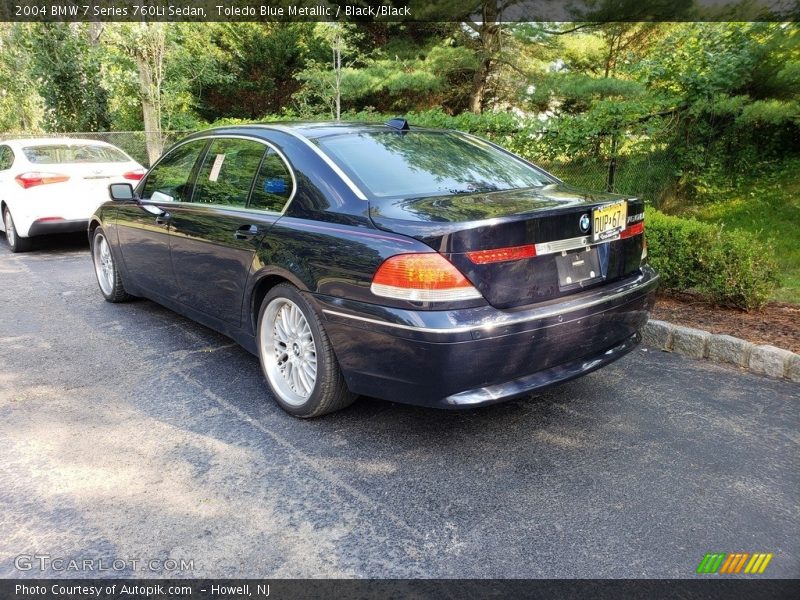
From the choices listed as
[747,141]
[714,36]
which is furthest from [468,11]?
[747,141]

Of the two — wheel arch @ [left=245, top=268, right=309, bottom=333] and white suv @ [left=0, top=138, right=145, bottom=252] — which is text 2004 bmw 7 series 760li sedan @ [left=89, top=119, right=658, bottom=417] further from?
white suv @ [left=0, top=138, right=145, bottom=252]

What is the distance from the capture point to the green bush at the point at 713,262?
4.66 m

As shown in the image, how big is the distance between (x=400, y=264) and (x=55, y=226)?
708 centimetres

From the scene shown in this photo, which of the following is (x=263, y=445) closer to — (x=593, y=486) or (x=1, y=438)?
(x=1, y=438)

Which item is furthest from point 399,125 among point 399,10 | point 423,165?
point 399,10

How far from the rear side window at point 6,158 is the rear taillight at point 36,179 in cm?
67

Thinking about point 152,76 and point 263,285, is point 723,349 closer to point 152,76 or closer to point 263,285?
point 263,285

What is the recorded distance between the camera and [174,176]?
180 inches

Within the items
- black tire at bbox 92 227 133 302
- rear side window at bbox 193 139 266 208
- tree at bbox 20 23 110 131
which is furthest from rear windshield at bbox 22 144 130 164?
tree at bbox 20 23 110 131

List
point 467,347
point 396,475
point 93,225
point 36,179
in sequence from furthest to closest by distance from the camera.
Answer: point 36,179 < point 93,225 < point 396,475 < point 467,347

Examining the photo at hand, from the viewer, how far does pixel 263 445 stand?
123 inches

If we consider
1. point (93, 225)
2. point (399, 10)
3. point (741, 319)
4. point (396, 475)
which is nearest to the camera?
point (396, 475)

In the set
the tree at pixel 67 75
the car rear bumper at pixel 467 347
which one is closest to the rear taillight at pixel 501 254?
the car rear bumper at pixel 467 347

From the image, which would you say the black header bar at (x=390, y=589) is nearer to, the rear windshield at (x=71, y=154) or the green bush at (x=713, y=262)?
the green bush at (x=713, y=262)
